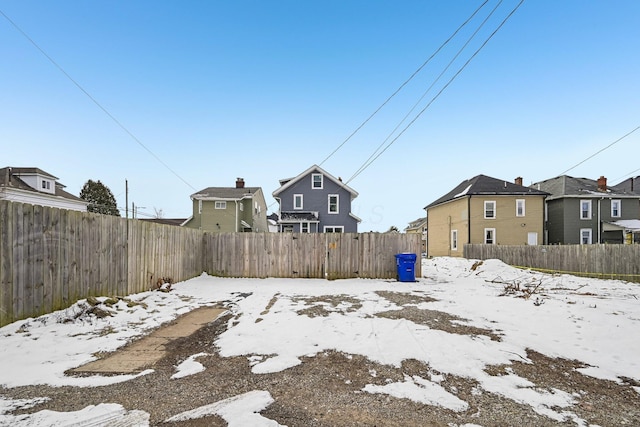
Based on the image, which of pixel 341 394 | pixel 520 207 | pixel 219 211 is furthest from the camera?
pixel 219 211

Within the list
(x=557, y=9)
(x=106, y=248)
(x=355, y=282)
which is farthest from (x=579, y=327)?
(x=557, y=9)

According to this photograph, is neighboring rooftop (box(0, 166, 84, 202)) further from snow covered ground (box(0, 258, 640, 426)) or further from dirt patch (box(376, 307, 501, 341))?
dirt patch (box(376, 307, 501, 341))

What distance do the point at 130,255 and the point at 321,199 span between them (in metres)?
17.7

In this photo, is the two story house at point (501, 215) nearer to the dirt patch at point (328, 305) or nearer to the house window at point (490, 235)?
the house window at point (490, 235)

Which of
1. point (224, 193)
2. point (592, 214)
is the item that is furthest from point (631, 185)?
point (224, 193)

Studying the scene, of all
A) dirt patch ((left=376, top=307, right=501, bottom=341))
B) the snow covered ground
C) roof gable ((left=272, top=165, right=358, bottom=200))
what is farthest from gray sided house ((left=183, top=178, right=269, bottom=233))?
dirt patch ((left=376, top=307, right=501, bottom=341))

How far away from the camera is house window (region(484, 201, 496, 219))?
2204cm

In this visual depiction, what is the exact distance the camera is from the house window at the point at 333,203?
23.8 meters

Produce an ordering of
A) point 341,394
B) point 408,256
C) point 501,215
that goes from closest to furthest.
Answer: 1. point 341,394
2. point 408,256
3. point 501,215

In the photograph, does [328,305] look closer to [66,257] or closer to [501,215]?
[66,257]

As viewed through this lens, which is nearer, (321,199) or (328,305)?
(328,305)

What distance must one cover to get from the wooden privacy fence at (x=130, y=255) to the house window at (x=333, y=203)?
13.1 meters

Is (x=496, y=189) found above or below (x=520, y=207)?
above

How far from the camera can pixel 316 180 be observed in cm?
2381
